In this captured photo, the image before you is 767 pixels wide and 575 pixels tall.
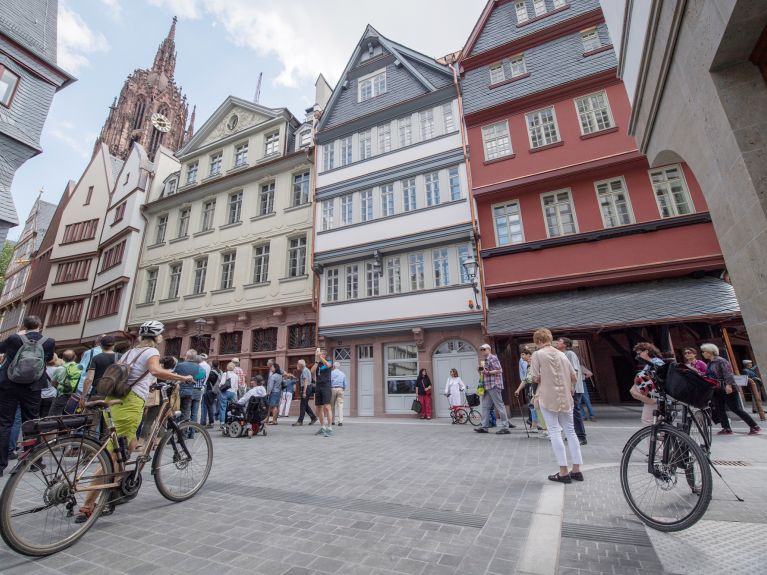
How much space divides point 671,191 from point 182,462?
14493 mm

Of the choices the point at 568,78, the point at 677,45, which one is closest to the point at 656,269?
the point at 568,78

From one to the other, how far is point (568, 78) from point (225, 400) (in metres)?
16.4

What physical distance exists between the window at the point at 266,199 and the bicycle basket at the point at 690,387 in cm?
1906

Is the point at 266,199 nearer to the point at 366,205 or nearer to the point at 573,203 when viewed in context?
the point at 366,205

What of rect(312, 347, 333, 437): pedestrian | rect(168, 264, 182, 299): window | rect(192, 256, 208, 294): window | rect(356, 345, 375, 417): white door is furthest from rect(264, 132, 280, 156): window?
rect(312, 347, 333, 437): pedestrian

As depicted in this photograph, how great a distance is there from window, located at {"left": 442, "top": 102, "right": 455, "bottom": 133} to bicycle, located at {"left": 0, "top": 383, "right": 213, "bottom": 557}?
15.0 m

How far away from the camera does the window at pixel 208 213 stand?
21.1 metres

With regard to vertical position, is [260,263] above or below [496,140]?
below

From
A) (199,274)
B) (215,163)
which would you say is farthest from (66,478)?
(215,163)

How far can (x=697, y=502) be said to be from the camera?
265cm

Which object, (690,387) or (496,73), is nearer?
(690,387)

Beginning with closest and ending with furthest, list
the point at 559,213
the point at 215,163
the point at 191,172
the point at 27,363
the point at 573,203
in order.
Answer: the point at 27,363 → the point at 573,203 → the point at 559,213 → the point at 215,163 → the point at 191,172

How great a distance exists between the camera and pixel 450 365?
1409 centimetres

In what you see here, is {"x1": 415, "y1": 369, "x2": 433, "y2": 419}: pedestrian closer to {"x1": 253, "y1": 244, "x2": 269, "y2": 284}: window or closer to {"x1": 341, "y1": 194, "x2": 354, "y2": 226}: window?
{"x1": 341, "y1": 194, "x2": 354, "y2": 226}: window
